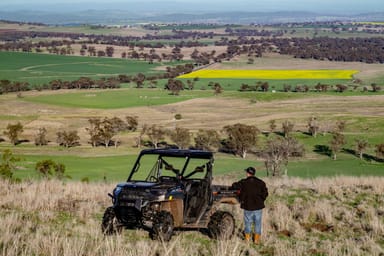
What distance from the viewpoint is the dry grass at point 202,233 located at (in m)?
9.70

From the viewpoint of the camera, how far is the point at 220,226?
486 inches

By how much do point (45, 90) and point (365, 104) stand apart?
6243 centimetres

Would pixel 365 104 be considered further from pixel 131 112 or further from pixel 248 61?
pixel 248 61

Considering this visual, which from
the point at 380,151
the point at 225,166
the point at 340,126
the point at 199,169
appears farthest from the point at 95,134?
the point at 199,169

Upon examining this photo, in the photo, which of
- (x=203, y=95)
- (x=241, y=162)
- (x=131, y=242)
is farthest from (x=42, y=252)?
(x=203, y=95)

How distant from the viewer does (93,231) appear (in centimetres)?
1202

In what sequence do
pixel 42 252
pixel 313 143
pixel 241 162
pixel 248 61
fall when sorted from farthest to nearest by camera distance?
pixel 248 61 → pixel 313 143 → pixel 241 162 → pixel 42 252

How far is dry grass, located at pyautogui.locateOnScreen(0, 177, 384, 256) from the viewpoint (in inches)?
382

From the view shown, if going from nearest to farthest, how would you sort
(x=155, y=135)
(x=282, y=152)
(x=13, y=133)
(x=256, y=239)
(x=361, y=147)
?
(x=256, y=239)
(x=282, y=152)
(x=361, y=147)
(x=155, y=135)
(x=13, y=133)

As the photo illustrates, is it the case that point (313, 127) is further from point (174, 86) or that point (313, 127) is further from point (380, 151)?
point (174, 86)

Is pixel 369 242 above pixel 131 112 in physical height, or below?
above

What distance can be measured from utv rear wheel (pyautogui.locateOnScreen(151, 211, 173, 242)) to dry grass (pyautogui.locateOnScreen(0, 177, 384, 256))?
0.19 meters

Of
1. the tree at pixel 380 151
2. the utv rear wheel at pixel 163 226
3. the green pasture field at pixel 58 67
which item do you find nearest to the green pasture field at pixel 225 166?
the tree at pixel 380 151

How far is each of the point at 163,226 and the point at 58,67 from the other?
153602 mm
